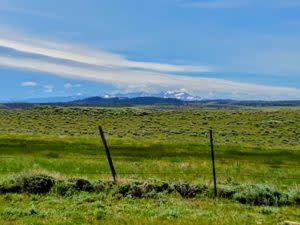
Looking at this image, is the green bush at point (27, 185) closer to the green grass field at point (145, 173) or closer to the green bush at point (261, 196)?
the green grass field at point (145, 173)

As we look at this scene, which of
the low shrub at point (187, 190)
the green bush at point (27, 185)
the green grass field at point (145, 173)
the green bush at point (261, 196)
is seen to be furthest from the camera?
the low shrub at point (187, 190)

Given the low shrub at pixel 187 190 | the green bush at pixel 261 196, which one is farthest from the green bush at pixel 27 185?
the green bush at pixel 261 196

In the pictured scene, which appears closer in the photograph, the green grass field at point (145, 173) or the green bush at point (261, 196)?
the green grass field at point (145, 173)

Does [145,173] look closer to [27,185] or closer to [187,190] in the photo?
[187,190]

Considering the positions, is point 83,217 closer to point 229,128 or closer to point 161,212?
point 161,212

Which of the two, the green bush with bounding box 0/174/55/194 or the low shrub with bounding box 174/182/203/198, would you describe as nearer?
the green bush with bounding box 0/174/55/194

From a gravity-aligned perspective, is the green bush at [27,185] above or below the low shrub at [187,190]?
above

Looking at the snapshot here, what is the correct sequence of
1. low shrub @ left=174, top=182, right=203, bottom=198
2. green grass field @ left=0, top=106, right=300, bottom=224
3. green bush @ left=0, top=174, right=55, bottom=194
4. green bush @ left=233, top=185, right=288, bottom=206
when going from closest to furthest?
green grass field @ left=0, top=106, right=300, bottom=224 → green bush @ left=233, top=185, right=288, bottom=206 → green bush @ left=0, top=174, right=55, bottom=194 → low shrub @ left=174, top=182, right=203, bottom=198

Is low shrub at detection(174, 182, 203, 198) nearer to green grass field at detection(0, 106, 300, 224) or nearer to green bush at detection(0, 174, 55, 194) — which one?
green grass field at detection(0, 106, 300, 224)

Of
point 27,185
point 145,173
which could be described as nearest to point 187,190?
point 27,185

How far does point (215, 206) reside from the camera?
2120 centimetres

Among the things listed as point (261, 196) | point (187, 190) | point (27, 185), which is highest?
point (27, 185)

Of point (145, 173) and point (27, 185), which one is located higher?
point (27, 185)

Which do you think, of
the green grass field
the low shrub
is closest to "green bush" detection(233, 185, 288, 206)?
the green grass field
